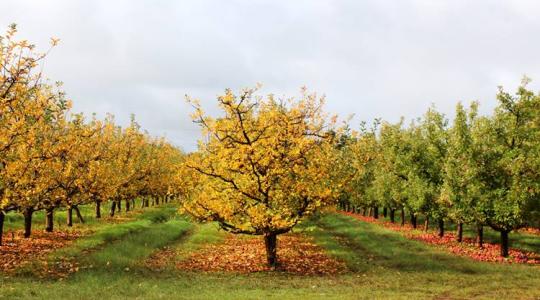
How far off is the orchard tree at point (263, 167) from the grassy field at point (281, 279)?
2.41 metres

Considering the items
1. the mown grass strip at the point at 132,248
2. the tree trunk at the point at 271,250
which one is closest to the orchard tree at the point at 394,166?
the mown grass strip at the point at 132,248

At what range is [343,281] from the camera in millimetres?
24688

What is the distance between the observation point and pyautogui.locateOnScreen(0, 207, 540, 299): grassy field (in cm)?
2072

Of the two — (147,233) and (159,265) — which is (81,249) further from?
(147,233)

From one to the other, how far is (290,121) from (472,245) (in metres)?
25.4

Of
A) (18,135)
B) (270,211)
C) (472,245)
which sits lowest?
(472,245)

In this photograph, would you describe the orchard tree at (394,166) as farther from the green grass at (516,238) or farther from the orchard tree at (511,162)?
the orchard tree at (511,162)

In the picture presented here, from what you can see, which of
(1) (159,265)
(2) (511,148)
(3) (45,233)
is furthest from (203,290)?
(2) (511,148)

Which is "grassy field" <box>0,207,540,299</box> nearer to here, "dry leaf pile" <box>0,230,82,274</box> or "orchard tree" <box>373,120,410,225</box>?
"dry leaf pile" <box>0,230,82,274</box>

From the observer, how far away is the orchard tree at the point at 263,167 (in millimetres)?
26578


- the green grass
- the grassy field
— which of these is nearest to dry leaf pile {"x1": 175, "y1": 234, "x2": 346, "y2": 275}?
the grassy field

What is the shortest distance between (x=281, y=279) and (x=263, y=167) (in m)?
6.43

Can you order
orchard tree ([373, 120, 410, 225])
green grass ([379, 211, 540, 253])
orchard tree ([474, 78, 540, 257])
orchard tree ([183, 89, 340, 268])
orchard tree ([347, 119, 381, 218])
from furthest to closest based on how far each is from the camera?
orchard tree ([347, 119, 381, 218])
orchard tree ([373, 120, 410, 225])
green grass ([379, 211, 540, 253])
orchard tree ([474, 78, 540, 257])
orchard tree ([183, 89, 340, 268])

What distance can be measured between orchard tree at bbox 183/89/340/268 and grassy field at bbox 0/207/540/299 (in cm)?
241
